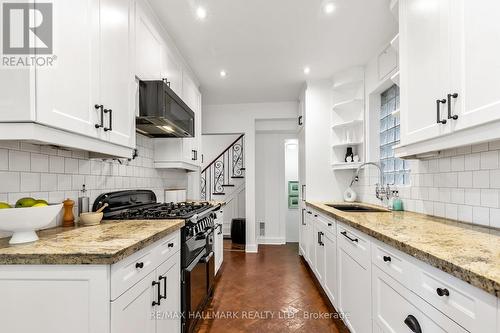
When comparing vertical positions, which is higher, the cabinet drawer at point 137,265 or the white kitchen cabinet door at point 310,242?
the cabinet drawer at point 137,265

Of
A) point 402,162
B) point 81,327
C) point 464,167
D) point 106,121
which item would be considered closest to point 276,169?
point 402,162

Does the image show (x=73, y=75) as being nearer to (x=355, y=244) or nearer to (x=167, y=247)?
(x=167, y=247)

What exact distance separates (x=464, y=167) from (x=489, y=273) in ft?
3.96

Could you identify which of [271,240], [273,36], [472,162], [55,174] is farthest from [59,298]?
[271,240]

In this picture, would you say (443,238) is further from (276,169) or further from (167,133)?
(276,169)

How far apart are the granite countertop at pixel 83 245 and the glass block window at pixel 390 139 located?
229 cm

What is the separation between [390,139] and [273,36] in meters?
1.67

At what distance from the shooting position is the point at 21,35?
3.45ft

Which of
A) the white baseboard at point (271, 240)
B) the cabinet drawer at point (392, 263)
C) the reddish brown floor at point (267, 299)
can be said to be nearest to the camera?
the cabinet drawer at point (392, 263)

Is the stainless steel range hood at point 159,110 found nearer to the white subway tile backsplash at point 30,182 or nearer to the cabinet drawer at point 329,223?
the white subway tile backsplash at point 30,182

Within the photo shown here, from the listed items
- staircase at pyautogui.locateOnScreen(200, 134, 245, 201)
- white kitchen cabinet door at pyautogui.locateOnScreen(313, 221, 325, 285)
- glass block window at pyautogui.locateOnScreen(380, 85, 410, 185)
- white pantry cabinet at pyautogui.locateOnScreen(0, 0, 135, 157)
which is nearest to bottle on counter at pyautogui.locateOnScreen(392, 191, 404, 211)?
glass block window at pyautogui.locateOnScreen(380, 85, 410, 185)

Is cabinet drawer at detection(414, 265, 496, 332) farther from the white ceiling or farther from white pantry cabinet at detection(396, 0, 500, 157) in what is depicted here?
the white ceiling

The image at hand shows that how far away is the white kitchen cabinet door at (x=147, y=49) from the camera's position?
1.94 meters

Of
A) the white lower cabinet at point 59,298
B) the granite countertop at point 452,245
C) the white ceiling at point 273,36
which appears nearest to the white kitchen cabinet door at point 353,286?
the granite countertop at point 452,245
